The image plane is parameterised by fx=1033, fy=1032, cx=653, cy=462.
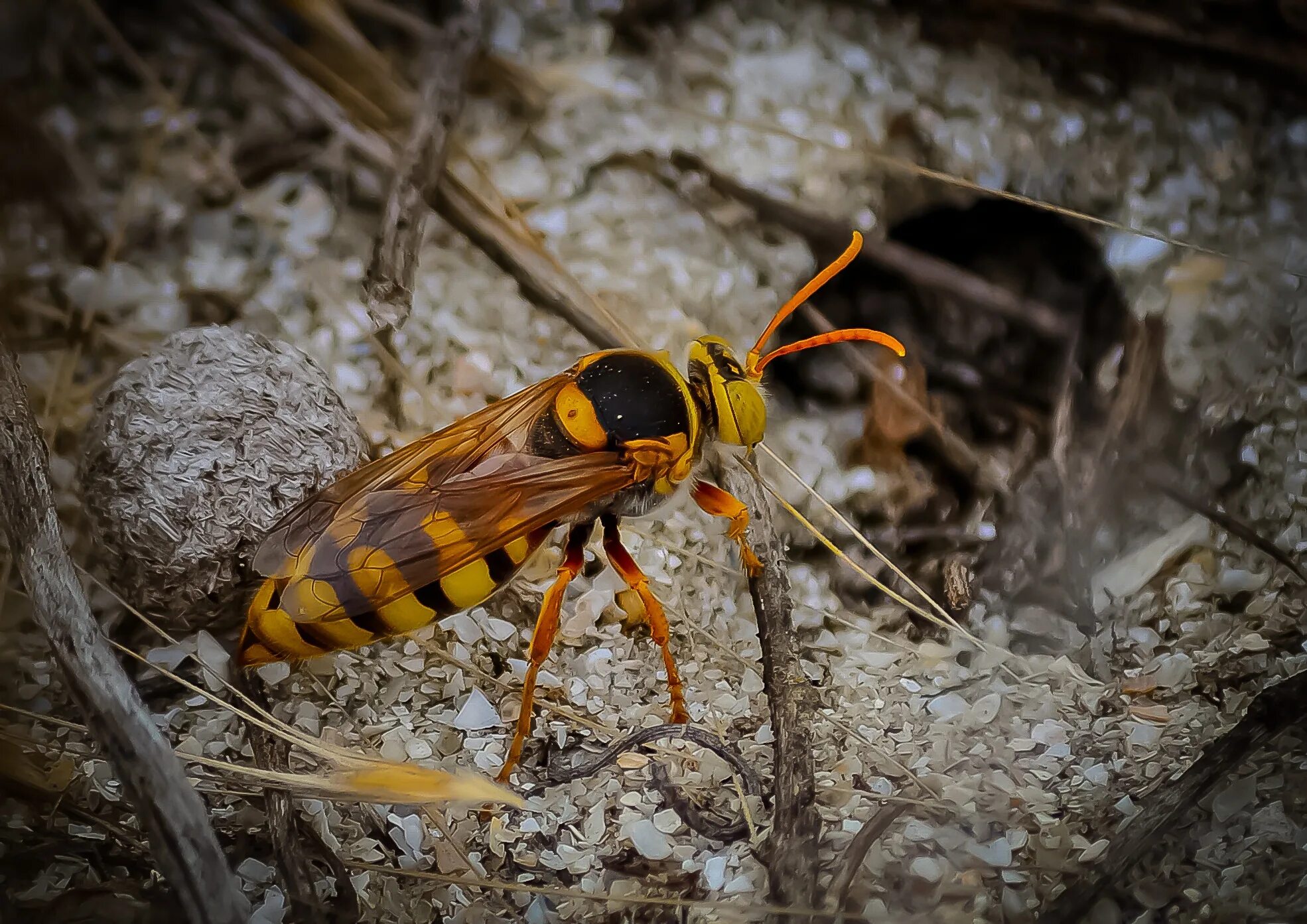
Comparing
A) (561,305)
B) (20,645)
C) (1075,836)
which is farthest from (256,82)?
(1075,836)

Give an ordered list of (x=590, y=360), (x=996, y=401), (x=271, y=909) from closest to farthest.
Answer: (x=271, y=909), (x=590, y=360), (x=996, y=401)

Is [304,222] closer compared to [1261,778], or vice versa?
[1261,778]

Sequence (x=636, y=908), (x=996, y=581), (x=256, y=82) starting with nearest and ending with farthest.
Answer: (x=636, y=908) → (x=996, y=581) → (x=256, y=82)

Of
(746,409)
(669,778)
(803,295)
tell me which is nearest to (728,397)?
(746,409)

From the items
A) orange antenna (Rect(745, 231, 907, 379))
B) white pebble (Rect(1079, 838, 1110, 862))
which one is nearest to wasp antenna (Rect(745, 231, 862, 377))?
orange antenna (Rect(745, 231, 907, 379))

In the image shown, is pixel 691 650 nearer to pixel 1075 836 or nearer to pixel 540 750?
pixel 540 750

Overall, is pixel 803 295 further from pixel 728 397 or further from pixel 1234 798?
pixel 1234 798
